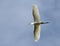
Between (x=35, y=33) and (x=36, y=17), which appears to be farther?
(x=35, y=33)

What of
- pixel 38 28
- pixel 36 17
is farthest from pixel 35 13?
pixel 38 28

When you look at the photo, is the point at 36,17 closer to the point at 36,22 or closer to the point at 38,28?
the point at 36,22

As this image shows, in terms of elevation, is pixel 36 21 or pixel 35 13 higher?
pixel 35 13

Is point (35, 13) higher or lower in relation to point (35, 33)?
higher

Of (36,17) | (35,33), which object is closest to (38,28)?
(35,33)

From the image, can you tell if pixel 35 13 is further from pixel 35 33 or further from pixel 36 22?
pixel 35 33

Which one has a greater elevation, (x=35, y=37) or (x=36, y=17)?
(x=36, y=17)

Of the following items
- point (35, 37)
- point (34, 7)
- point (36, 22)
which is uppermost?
point (34, 7)

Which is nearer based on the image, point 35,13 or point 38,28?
point 35,13

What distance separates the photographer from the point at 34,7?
791 inches

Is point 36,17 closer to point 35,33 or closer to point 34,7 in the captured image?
Answer: point 34,7

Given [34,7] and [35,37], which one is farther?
[35,37]

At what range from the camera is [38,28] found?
22.2m

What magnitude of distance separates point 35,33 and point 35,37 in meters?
0.73
